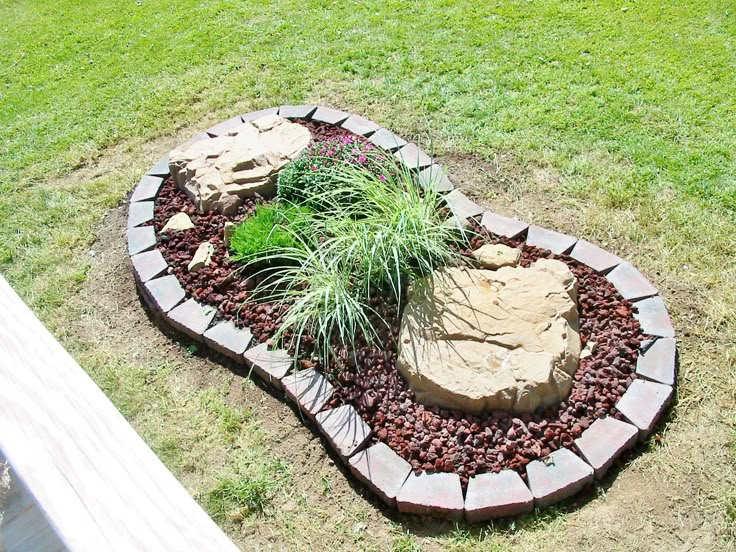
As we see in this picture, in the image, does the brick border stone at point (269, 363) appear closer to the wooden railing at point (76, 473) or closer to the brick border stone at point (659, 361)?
the brick border stone at point (659, 361)

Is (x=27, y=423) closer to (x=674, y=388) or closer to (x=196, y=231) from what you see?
(x=674, y=388)

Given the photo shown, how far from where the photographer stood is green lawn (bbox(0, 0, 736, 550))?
3.62 metres

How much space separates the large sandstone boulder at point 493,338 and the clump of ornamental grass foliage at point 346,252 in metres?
0.17

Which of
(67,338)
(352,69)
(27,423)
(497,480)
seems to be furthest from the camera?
(352,69)

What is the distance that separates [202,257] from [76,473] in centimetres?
306

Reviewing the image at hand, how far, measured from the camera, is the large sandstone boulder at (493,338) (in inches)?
114

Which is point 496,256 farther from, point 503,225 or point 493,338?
point 493,338

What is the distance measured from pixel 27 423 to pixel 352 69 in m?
4.93

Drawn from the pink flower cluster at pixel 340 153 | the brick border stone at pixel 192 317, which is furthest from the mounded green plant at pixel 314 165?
the brick border stone at pixel 192 317

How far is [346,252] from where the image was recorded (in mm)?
3377

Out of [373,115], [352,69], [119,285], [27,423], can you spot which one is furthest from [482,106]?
[27,423]

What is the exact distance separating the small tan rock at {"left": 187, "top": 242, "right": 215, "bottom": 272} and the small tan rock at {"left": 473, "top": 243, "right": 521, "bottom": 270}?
1.54 m

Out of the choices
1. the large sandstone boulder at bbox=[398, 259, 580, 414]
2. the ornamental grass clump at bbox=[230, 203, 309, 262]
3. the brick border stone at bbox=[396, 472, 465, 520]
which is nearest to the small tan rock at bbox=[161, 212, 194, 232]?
the ornamental grass clump at bbox=[230, 203, 309, 262]

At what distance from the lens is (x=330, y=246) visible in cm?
344
